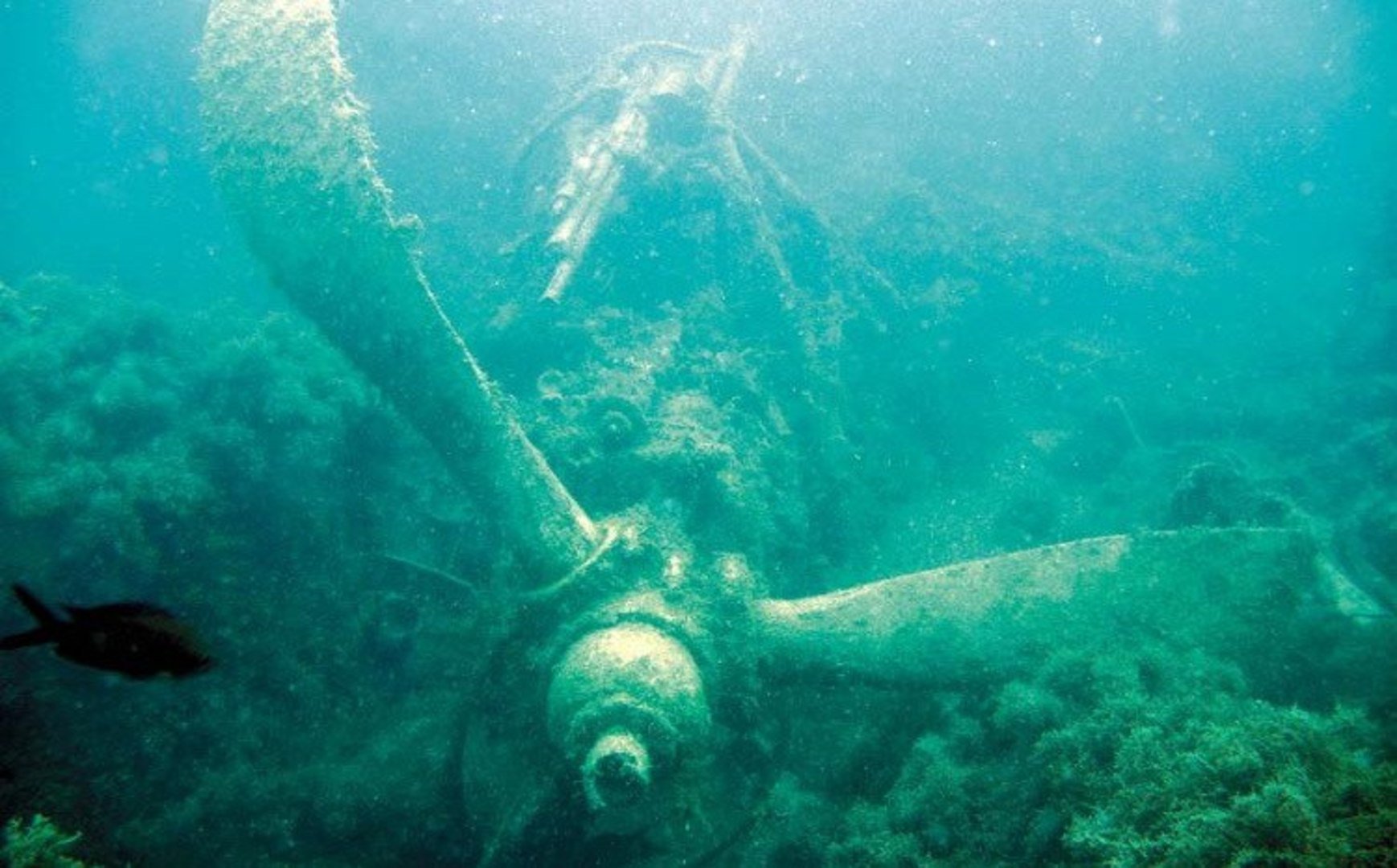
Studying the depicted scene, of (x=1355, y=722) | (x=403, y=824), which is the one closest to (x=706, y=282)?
(x=403, y=824)

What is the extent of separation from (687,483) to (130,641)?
4.19 meters

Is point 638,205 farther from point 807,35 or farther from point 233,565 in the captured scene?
point 807,35

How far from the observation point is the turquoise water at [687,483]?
13.7 feet

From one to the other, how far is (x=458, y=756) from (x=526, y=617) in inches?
A: 43.8

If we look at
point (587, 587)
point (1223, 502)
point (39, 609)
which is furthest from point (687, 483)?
point (1223, 502)

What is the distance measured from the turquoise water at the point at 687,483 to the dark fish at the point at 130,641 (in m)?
2.73

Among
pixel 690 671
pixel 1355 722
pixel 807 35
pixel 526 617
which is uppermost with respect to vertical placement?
pixel 807 35

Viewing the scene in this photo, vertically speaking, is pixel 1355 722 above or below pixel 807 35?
below

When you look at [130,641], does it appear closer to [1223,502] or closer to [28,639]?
[28,639]

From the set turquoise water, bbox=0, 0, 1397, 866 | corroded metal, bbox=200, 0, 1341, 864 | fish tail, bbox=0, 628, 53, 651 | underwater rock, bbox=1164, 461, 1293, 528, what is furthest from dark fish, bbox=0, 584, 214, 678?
underwater rock, bbox=1164, 461, 1293, 528

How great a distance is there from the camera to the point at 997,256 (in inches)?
432

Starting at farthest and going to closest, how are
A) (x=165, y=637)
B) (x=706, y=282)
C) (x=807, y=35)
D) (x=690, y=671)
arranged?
(x=807, y=35) → (x=706, y=282) → (x=690, y=671) → (x=165, y=637)

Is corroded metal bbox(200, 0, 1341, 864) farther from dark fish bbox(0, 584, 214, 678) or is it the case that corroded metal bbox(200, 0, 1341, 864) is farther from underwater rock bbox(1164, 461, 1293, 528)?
dark fish bbox(0, 584, 214, 678)

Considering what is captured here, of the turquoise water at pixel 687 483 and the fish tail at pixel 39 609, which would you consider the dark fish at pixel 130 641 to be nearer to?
the fish tail at pixel 39 609
